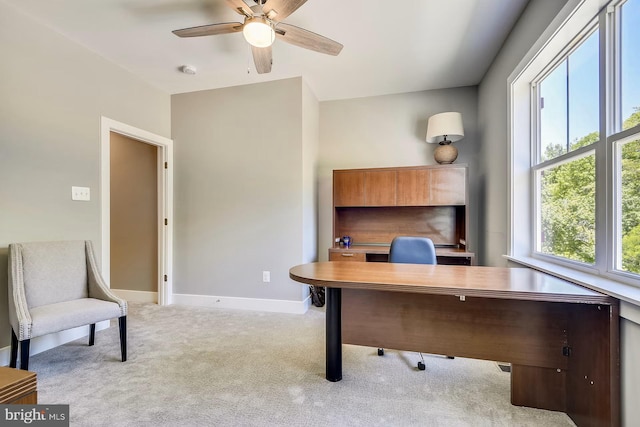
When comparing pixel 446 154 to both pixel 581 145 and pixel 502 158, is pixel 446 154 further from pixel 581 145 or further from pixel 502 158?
pixel 581 145

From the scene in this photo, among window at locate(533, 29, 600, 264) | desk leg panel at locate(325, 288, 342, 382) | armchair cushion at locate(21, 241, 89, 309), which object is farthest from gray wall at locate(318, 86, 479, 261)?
armchair cushion at locate(21, 241, 89, 309)

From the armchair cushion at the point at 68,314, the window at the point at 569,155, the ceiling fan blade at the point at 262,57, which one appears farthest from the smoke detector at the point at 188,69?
the window at the point at 569,155

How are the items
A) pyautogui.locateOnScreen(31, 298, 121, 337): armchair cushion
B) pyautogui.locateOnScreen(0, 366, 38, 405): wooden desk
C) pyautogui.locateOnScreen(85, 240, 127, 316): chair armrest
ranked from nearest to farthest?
1. pyautogui.locateOnScreen(0, 366, 38, 405): wooden desk
2. pyautogui.locateOnScreen(31, 298, 121, 337): armchair cushion
3. pyautogui.locateOnScreen(85, 240, 127, 316): chair armrest

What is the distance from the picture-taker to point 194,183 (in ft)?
12.3

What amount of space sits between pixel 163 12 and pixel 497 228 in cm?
347

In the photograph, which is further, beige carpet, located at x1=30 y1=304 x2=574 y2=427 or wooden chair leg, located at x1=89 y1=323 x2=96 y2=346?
wooden chair leg, located at x1=89 y1=323 x2=96 y2=346

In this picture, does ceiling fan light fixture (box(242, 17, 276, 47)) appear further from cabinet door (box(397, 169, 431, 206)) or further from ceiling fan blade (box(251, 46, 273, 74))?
cabinet door (box(397, 169, 431, 206))

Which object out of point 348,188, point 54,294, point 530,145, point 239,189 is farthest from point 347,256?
point 54,294

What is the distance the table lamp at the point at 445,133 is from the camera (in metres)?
3.37

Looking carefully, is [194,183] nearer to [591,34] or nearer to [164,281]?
[164,281]

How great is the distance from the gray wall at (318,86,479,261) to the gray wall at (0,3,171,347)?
8.14 feet

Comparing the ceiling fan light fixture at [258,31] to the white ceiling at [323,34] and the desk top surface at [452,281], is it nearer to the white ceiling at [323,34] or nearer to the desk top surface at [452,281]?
the white ceiling at [323,34]

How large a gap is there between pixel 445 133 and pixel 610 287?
2.36m

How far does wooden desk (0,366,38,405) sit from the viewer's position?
2.49 ft
